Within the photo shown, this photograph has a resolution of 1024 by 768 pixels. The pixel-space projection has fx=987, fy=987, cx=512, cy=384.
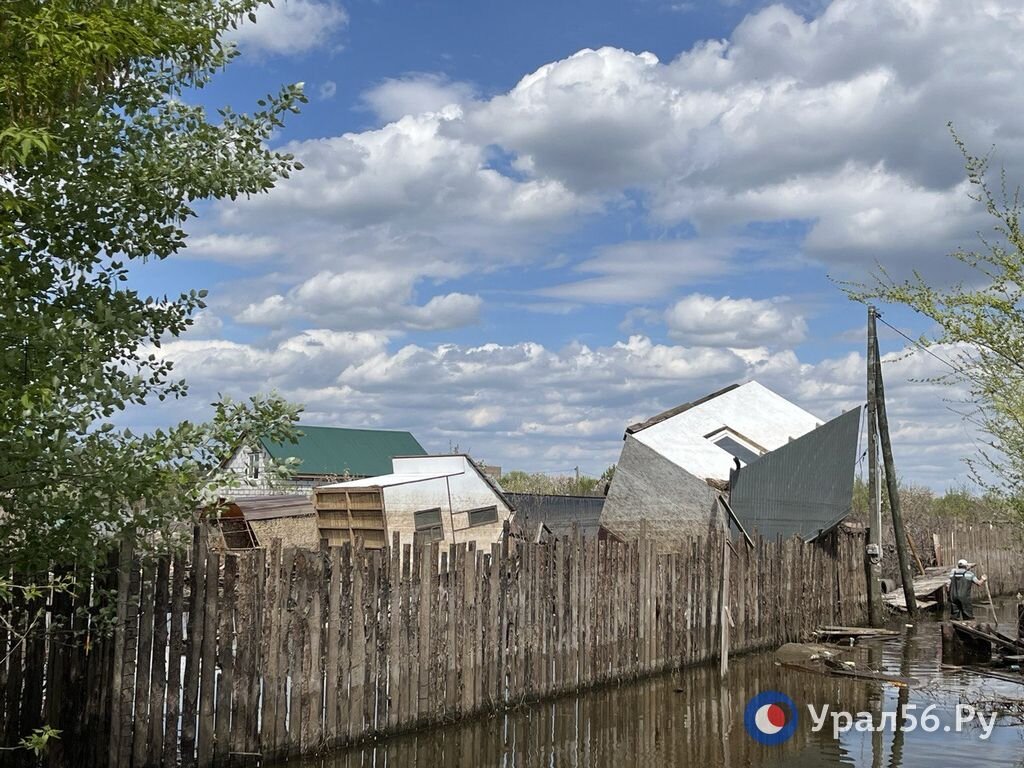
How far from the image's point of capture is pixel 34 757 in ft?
23.6

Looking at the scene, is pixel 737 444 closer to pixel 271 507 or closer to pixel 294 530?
pixel 294 530

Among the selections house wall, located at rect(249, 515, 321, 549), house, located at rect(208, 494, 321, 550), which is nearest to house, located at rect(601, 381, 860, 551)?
house wall, located at rect(249, 515, 321, 549)

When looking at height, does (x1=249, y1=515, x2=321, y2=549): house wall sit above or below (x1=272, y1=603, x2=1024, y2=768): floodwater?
above

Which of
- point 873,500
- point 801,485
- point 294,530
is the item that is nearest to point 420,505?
point 294,530

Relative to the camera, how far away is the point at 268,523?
81.2 feet

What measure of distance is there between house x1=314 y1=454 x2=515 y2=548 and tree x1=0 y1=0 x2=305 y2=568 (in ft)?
53.5

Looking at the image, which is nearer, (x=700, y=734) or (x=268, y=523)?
(x=700, y=734)

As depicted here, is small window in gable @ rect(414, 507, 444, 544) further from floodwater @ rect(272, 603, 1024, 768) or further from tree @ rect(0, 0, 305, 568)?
tree @ rect(0, 0, 305, 568)

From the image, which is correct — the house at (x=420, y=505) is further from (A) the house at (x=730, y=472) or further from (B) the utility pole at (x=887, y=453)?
(B) the utility pole at (x=887, y=453)

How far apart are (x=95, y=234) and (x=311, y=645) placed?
13.4 feet

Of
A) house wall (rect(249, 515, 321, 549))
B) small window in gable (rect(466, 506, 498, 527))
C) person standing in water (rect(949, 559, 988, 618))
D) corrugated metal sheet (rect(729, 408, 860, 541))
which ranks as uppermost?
corrugated metal sheet (rect(729, 408, 860, 541))

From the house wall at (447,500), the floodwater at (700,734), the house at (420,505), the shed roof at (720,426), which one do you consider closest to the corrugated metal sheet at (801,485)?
the shed roof at (720,426)

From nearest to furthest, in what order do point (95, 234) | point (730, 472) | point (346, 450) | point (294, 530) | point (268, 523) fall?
1. point (95, 234)
2. point (730, 472)
3. point (268, 523)
4. point (294, 530)
5. point (346, 450)

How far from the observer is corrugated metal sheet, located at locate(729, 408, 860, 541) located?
19172 millimetres
